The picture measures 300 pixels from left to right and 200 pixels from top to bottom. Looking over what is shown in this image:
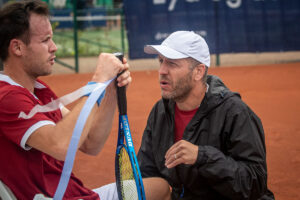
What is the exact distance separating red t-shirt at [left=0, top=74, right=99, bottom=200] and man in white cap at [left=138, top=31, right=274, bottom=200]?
2.24ft

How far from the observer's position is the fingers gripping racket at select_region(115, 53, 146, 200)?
214 cm

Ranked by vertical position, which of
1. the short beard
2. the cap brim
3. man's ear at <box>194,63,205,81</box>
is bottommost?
the short beard

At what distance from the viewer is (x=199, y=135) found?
2789 millimetres

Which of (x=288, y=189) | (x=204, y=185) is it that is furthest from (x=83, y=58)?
(x=204, y=185)

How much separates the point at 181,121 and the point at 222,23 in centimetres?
992

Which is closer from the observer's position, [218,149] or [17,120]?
[17,120]

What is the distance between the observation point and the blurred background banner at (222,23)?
12234mm

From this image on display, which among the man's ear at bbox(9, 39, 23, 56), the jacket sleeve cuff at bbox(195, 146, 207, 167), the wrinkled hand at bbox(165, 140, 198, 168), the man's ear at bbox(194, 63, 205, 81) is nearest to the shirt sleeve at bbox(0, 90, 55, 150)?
the man's ear at bbox(9, 39, 23, 56)

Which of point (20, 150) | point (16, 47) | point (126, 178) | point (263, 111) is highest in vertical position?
point (16, 47)

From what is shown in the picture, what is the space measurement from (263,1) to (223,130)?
10375 millimetres

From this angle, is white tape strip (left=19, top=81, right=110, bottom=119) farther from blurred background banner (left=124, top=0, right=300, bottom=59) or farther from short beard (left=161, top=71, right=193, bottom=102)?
blurred background banner (left=124, top=0, right=300, bottom=59)

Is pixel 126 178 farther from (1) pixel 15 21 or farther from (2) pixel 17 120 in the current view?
(1) pixel 15 21

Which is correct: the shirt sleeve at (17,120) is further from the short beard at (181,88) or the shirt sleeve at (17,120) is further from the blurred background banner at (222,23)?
the blurred background banner at (222,23)

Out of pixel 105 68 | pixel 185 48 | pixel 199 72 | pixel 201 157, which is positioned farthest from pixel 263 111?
pixel 105 68
